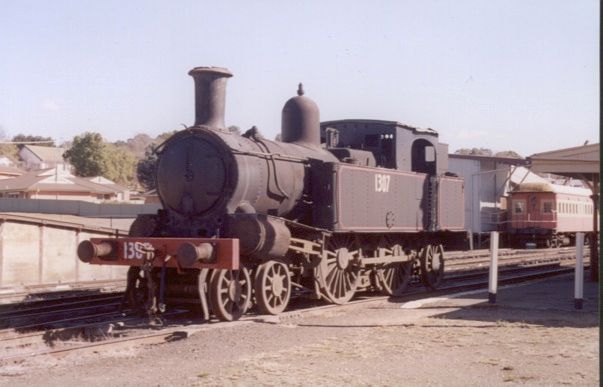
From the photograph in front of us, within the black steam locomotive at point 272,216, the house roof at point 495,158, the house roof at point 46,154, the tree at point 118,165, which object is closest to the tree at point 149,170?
the black steam locomotive at point 272,216

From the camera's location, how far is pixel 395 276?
45.8 ft

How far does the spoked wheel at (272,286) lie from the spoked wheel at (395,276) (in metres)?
3.18

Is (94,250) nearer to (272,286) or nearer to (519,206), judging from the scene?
(272,286)

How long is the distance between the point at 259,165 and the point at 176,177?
1293mm

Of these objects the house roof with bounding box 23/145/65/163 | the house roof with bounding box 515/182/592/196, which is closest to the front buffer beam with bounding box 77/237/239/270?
the house roof with bounding box 515/182/592/196

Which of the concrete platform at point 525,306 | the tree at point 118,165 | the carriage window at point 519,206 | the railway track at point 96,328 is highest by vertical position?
the tree at point 118,165

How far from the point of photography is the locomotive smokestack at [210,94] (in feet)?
34.3

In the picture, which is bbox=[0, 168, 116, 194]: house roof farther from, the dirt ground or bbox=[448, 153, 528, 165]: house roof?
the dirt ground

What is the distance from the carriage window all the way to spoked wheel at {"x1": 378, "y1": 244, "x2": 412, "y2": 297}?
942 inches

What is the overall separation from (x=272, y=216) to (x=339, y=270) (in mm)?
2428

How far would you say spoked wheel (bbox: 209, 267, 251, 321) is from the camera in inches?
379

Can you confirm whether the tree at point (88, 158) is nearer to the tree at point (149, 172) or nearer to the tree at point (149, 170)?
the tree at point (149, 170)

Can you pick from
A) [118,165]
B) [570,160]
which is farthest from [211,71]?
[118,165]

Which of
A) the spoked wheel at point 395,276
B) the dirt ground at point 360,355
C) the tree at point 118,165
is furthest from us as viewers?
the tree at point 118,165
